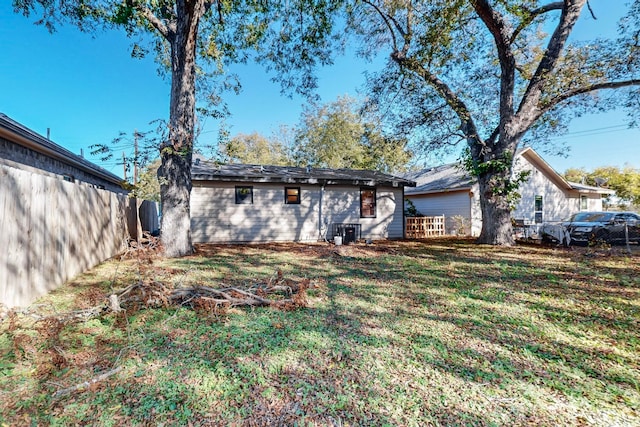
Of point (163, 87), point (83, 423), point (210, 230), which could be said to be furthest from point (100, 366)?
point (163, 87)

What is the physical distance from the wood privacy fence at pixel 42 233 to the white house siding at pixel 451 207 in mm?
14662

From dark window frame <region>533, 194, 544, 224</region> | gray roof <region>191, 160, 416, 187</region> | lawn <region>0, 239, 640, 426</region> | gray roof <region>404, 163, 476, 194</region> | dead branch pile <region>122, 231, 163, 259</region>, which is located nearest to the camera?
lawn <region>0, 239, 640, 426</region>

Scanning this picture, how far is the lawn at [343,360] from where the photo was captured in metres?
1.84

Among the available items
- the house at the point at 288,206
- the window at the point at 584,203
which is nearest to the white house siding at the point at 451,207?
the house at the point at 288,206

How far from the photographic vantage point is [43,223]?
13.0 feet

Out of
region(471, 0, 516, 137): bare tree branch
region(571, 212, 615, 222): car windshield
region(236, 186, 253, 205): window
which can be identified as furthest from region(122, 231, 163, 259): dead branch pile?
region(571, 212, 615, 222): car windshield

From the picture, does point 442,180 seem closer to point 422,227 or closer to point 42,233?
point 422,227

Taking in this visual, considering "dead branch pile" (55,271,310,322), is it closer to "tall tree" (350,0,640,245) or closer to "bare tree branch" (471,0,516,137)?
"tall tree" (350,0,640,245)

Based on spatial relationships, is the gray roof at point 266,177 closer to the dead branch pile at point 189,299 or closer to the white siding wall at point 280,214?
the white siding wall at point 280,214

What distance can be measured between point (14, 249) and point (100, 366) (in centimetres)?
223

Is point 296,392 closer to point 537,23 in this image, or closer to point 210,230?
point 210,230

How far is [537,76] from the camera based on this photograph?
8969 millimetres

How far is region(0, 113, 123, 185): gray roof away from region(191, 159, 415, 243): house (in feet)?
11.9

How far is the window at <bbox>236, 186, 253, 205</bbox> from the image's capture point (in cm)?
1098
